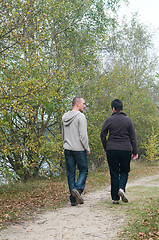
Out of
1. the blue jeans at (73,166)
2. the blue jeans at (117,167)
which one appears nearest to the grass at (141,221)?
the blue jeans at (117,167)

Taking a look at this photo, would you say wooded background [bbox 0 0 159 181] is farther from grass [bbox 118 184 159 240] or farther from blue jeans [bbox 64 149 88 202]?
grass [bbox 118 184 159 240]

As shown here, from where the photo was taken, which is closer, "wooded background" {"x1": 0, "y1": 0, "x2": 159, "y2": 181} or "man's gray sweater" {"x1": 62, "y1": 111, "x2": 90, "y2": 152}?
"man's gray sweater" {"x1": 62, "y1": 111, "x2": 90, "y2": 152}

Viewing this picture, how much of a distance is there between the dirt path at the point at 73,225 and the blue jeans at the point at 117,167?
1.40 ft

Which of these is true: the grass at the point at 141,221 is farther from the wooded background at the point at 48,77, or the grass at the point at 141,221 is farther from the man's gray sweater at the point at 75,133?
the wooded background at the point at 48,77

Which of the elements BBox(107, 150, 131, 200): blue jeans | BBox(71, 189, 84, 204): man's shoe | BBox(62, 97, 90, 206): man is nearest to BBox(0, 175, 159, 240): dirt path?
BBox(71, 189, 84, 204): man's shoe

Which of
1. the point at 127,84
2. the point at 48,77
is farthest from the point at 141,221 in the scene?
the point at 127,84

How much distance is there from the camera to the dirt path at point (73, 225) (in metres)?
4.39

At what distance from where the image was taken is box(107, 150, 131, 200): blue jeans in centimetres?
664

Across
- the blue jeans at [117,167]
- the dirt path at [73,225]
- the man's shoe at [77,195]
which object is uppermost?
the blue jeans at [117,167]

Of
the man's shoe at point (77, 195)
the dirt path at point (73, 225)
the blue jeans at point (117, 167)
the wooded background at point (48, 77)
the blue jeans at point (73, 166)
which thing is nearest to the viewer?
the dirt path at point (73, 225)

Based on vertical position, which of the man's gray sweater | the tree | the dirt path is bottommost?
the dirt path

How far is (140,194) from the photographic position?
809 centimetres

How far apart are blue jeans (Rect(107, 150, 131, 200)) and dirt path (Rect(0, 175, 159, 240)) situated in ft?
1.40

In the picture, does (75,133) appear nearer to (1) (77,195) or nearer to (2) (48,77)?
(1) (77,195)
